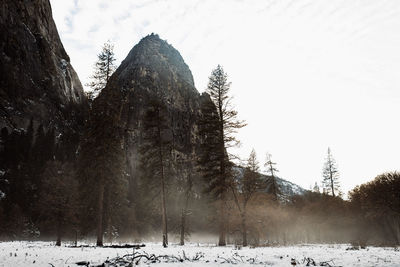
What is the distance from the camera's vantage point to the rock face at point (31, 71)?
67.0m

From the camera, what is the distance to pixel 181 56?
153750 millimetres

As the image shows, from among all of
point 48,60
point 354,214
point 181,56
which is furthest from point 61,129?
point 181,56

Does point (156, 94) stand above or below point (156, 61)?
below

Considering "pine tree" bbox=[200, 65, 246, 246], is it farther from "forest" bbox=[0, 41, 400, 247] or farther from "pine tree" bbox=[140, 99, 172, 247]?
"pine tree" bbox=[140, 99, 172, 247]

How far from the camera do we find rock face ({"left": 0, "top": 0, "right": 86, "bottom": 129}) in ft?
220

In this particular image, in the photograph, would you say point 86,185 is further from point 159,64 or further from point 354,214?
point 159,64

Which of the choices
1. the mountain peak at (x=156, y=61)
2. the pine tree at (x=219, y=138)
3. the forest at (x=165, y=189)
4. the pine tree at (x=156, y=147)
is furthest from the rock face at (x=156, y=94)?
the pine tree at (x=219, y=138)

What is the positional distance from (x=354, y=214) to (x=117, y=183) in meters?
39.5

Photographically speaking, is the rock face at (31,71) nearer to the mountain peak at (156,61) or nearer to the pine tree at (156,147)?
the mountain peak at (156,61)

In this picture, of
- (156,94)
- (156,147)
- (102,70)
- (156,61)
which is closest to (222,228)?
(156,147)

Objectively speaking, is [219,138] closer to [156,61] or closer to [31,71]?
[31,71]

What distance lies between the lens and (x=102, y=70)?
23.8 metres

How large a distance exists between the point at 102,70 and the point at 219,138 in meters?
12.0

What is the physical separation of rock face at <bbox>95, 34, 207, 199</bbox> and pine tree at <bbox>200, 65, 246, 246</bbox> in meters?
68.3
